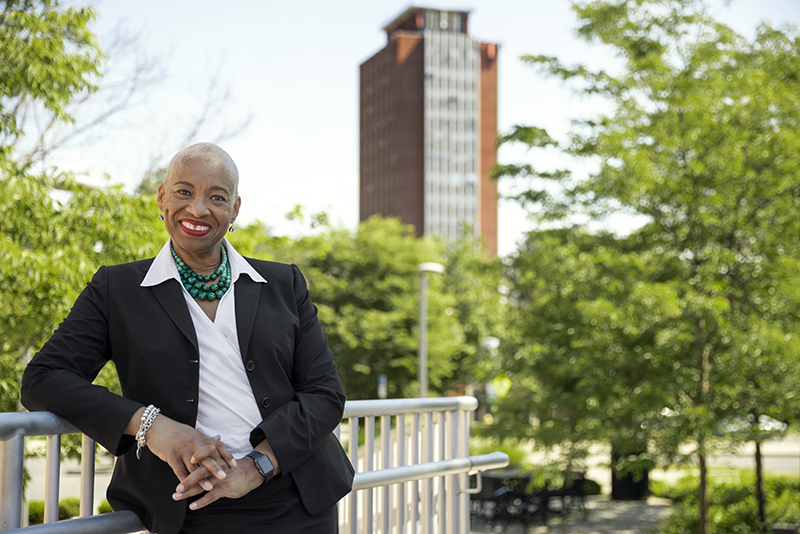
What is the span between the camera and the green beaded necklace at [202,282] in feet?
6.72

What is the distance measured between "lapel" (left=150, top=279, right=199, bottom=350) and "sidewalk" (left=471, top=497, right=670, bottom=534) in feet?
43.4

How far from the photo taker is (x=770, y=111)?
10734mm

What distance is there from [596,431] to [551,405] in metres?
1.04

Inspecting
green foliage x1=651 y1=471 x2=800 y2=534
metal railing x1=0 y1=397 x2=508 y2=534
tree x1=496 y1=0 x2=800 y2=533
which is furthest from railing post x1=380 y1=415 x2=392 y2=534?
green foliage x1=651 y1=471 x2=800 y2=534

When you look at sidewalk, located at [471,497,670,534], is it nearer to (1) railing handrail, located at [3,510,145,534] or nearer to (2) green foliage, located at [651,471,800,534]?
(2) green foliage, located at [651,471,800,534]

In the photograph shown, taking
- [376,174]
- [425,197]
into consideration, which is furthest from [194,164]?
[376,174]

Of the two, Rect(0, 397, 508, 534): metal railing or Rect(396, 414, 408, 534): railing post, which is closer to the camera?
Rect(0, 397, 508, 534): metal railing

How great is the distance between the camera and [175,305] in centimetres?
196

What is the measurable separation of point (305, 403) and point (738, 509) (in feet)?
43.5

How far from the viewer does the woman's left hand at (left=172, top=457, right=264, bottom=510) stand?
5.85 ft

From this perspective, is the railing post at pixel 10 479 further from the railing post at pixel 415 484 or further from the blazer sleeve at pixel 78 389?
the railing post at pixel 415 484

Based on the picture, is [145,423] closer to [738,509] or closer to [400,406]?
[400,406]

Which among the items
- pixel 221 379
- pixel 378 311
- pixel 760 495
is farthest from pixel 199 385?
pixel 378 311

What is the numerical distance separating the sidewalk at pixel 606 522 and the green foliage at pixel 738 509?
2.70ft
